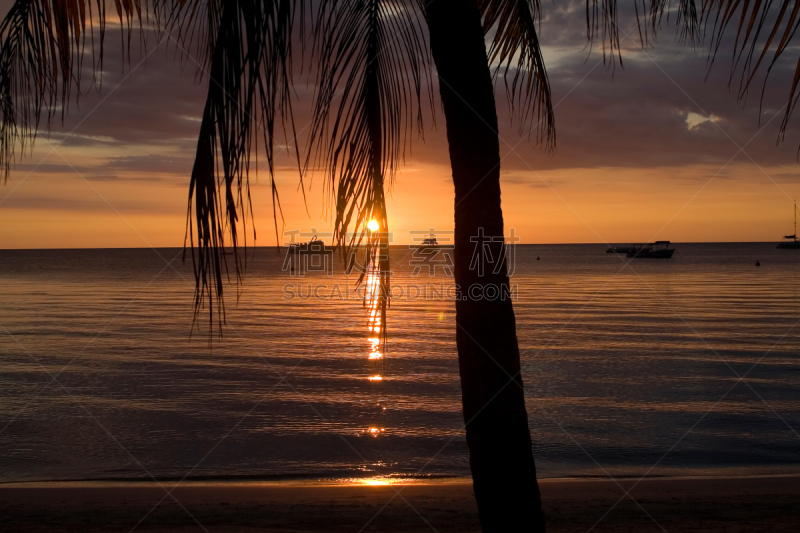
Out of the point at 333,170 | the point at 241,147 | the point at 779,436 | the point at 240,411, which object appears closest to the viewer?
the point at 241,147

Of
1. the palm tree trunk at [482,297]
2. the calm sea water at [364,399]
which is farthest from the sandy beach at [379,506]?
the palm tree trunk at [482,297]

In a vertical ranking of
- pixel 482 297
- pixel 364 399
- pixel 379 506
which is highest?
pixel 482 297

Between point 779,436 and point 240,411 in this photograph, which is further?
point 240,411

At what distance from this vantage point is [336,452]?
1009cm

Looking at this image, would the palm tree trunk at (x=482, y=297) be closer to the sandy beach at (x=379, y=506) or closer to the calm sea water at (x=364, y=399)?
the calm sea water at (x=364, y=399)

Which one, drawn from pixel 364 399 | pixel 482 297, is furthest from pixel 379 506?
pixel 364 399

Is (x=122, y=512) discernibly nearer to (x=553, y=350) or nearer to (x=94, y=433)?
(x=94, y=433)

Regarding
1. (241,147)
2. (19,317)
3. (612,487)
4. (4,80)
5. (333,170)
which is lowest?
(19,317)

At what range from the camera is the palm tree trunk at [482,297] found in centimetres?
230

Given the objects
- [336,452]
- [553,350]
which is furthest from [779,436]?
[553,350]

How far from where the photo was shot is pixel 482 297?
2.31 m

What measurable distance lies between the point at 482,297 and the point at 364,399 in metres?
11.7

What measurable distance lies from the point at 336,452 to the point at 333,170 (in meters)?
8.49

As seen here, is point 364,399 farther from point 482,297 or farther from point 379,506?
point 482,297
